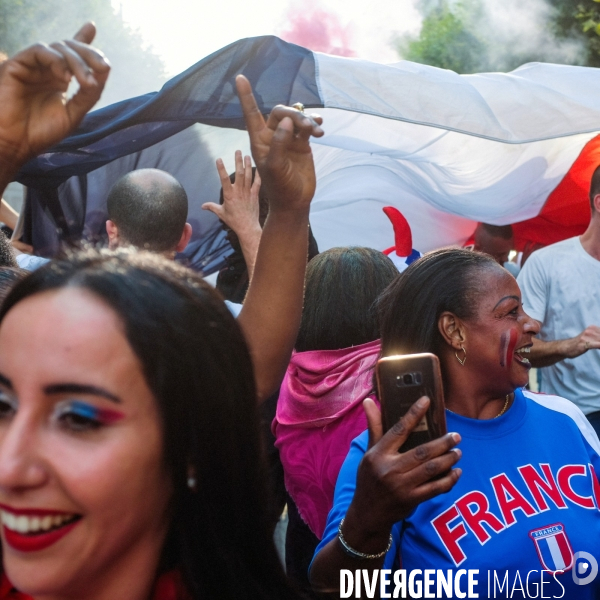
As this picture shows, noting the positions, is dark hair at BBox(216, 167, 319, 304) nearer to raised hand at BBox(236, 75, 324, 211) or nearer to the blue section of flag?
the blue section of flag

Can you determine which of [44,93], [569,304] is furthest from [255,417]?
[569,304]

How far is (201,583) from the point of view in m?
1.33

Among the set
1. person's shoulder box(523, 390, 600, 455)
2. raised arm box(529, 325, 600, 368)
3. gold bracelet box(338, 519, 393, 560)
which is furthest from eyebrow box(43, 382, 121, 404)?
raised arm box(529, 325, 600, 368)

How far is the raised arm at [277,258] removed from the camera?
1770 mm

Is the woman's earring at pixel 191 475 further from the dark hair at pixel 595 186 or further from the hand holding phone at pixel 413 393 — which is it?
the dark hair at pixel 595 186

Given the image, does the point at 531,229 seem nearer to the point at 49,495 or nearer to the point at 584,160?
the point at 584,160

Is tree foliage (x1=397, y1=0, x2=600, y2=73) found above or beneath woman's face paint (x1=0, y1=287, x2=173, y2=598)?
above

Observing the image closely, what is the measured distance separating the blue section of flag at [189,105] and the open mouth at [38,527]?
7.64 feet

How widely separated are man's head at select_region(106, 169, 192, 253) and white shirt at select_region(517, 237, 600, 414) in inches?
76.8

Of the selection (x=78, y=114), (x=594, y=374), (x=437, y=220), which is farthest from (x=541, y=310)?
(x=78, y=114)

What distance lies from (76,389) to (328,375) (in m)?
1.73

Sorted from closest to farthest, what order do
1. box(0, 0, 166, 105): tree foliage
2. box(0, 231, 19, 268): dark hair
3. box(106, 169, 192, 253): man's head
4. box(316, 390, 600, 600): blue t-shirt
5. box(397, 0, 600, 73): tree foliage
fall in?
box(316, 390, 600, 600): blue t-shirt, box(0, 231, 19, 268): dark hair, box(106, 169, 192, 253): man's head, box(397, 0, 600, 73): tree foliage, box(0, 0, 166, 105): tree foliage

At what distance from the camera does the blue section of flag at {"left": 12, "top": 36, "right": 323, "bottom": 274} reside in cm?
326

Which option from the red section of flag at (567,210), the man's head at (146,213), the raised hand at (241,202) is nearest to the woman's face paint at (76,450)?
A: the raised hand at (241,202)
